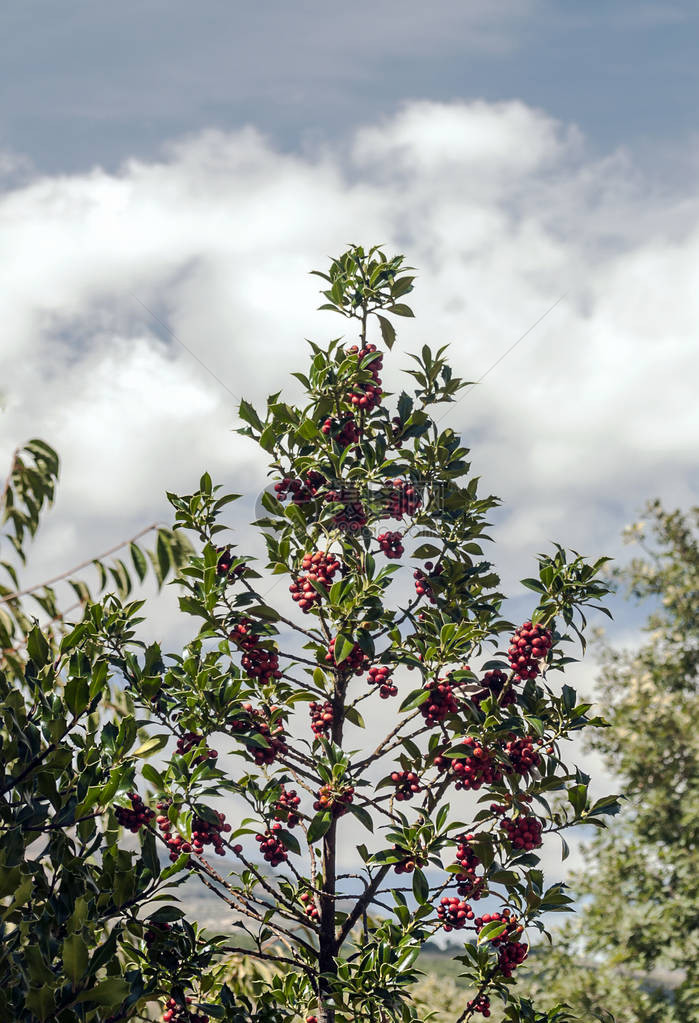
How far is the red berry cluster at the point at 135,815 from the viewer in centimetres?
425

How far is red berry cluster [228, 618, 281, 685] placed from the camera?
14.9 ft

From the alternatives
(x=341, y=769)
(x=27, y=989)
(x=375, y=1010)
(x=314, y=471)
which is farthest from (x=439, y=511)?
(x=27, y=989)

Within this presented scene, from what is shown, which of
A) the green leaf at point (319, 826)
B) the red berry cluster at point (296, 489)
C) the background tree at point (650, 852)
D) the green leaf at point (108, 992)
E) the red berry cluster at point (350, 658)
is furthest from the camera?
the background tree at point (650, 852)

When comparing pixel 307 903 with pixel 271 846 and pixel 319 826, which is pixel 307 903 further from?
pixel 319 826

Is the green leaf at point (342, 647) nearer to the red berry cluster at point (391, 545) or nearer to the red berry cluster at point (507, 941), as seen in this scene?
the red berry cluster at point (391, 545)

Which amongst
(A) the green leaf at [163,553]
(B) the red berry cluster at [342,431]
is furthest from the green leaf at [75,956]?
(B) the red berry cluster at [342,431]

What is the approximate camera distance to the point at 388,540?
5.00m

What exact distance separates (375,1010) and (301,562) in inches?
83.4

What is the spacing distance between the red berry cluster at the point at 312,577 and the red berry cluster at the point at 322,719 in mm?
573

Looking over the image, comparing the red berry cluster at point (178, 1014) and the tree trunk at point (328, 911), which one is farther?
the tree trunk at point (328, 911)

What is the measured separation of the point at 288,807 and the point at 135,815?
761 millimetres

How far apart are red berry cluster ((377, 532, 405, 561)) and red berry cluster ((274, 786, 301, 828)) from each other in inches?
53.3

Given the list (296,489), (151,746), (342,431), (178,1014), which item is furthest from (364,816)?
(342,431)

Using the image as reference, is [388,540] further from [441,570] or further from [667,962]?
[667,962]
